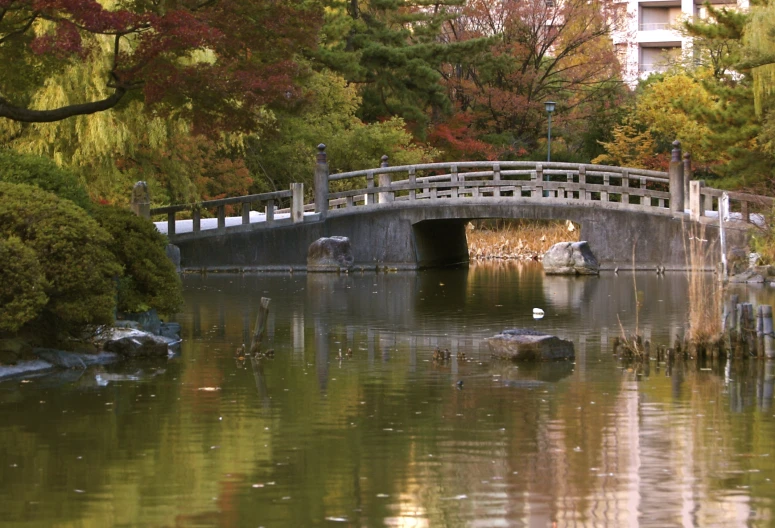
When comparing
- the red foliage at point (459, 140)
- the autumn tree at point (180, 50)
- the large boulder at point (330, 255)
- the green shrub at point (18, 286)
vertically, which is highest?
the red foliage at point (459, 140)

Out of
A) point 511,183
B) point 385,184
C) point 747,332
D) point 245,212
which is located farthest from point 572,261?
point 747,332

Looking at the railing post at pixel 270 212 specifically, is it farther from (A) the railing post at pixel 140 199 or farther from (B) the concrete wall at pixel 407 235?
(A) the railing post at pixel 140 199

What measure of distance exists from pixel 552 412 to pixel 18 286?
16.4 feet

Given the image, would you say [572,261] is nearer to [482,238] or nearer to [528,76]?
[482,238]

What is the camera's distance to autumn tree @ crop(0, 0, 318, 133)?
15078 mm

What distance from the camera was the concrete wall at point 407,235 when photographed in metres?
31.1

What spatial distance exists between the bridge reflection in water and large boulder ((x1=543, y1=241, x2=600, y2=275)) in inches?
341

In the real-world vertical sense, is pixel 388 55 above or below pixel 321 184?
above

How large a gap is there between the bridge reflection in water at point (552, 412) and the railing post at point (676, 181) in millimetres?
9533

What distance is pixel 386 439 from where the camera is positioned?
959 cm

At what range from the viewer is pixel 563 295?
77.9 feet

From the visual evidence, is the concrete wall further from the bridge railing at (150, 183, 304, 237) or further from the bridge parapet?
the bridge railing at (150, 183, 304, 237)

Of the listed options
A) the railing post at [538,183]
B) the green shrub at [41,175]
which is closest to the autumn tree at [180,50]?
the green shrub at [41,175]

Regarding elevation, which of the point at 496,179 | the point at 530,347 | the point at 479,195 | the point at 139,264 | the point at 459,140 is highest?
the point at 459,140
